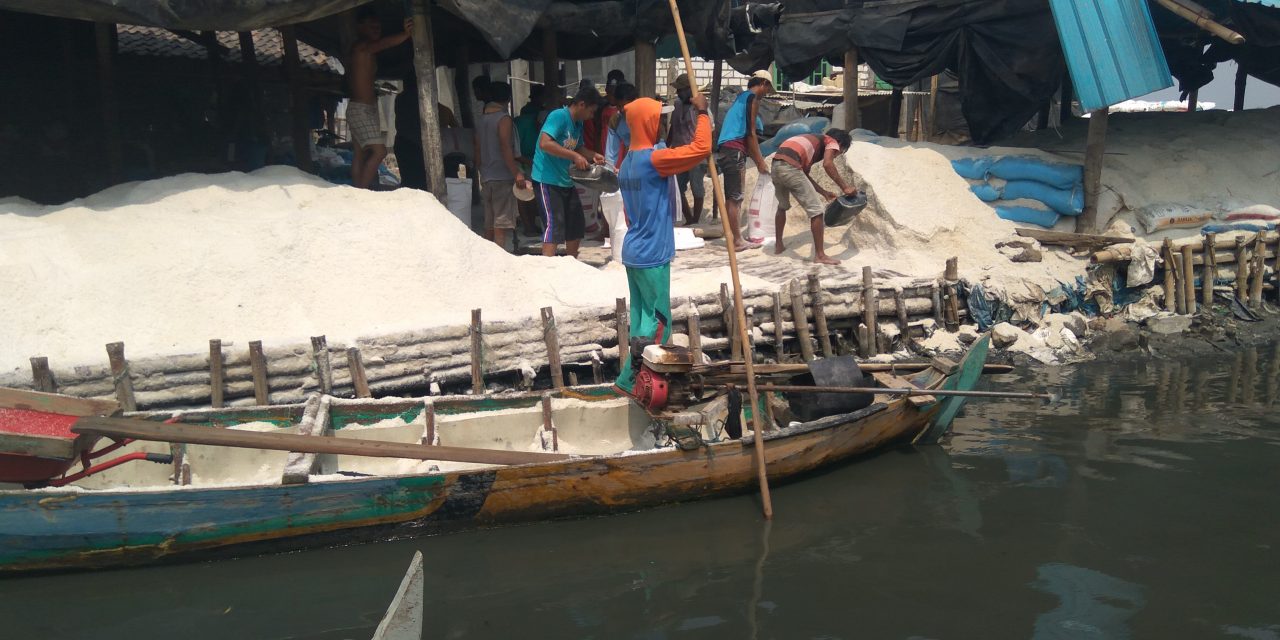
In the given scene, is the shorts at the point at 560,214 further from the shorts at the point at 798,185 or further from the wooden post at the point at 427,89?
the shorts at the point at 798,185

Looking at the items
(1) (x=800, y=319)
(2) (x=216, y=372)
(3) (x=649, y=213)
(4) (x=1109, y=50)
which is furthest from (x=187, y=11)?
(4) (x=1109, y=50)

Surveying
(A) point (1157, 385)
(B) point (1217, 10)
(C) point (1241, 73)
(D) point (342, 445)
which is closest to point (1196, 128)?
(B) point (1217, 10)

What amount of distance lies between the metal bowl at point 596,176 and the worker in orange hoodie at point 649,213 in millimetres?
1859

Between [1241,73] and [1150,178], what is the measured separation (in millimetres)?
5043

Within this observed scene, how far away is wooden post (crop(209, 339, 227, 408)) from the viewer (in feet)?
19.9

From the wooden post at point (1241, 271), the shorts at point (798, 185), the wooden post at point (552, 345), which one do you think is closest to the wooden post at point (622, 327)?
the wooden post at point (552, 345)

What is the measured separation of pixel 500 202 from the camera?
30.1 feet

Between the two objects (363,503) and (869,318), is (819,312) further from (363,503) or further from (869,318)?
(363,503)

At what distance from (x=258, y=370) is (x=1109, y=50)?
876cm

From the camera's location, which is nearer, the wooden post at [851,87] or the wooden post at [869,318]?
the wooden post at [869,318]

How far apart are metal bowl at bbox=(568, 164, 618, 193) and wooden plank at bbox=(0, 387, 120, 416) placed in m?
3.99

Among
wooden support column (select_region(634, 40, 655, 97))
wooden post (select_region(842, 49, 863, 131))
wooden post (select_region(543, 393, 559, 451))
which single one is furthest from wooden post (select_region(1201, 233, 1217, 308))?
wooden post (select_region(543, 393, 559, 451))

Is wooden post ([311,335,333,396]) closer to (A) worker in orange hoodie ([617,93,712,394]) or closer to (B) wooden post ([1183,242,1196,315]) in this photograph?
(A) worker in orange hoodie ([617,93,712,394])

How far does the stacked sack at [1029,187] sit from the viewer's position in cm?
1012
